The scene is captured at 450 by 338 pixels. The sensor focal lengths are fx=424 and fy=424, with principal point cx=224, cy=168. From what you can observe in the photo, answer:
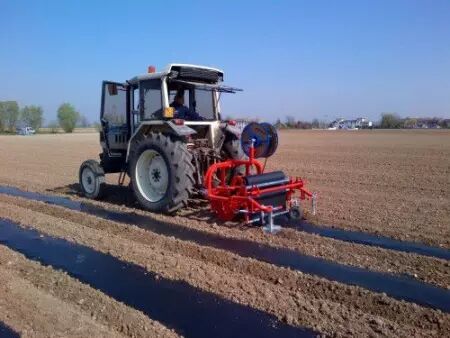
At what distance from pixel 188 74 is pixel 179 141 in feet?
3.85

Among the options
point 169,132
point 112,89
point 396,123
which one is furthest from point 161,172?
point 396,123

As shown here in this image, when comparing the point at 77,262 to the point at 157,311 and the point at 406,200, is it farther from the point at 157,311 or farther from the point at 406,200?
the point at 406,200

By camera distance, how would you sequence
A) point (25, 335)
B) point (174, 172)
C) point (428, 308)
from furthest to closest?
1. point (174, 172)
2. point (428, 308)
3. point (25, 335)

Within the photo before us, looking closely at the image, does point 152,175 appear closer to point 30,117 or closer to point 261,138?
point 261,138

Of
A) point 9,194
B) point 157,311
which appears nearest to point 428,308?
point 157,311

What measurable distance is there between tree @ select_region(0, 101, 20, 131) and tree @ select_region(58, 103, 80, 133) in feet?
29.0

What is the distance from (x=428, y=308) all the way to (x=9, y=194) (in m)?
8.72

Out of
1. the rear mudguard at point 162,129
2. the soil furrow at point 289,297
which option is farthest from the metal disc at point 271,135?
the soil furrow at point 289,297

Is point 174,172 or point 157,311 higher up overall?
point 174,172

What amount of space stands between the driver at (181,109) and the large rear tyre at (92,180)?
7.03 ft

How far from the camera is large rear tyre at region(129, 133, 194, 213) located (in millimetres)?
6492

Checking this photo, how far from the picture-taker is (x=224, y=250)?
203 inches

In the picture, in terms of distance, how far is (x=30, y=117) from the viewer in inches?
3696

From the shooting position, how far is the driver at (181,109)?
24.3ft
